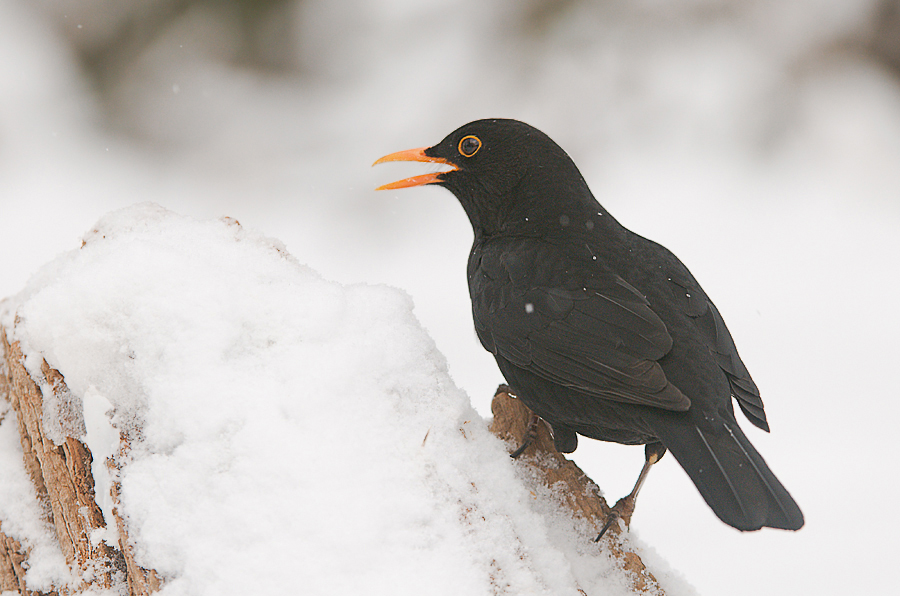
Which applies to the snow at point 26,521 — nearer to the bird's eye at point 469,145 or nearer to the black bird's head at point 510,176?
the black bird's head at point 510,176

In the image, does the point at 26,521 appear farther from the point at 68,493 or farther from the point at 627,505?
the point at 627,505

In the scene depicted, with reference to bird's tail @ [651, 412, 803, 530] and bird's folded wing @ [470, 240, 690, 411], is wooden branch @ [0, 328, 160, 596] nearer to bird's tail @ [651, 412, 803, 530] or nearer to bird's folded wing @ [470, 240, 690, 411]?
bird's folded wing @ [470, 240, 690, 411]

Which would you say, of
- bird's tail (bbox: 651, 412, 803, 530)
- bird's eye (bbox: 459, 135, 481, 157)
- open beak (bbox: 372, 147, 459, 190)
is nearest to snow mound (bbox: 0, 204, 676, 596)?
bird's tail (bbox: 651, 412, 803, 530)

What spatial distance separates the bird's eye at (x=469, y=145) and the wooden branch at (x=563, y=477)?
3.05 ft

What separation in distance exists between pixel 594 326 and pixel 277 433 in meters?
1.00

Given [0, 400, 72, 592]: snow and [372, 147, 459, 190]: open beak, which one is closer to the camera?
[0, 400, 72, 592]: snow

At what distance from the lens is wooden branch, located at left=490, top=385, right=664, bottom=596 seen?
2404mm

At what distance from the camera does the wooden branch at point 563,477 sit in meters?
2.40

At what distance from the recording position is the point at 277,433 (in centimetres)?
189

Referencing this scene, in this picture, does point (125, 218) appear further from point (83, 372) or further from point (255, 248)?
point (83, 372)

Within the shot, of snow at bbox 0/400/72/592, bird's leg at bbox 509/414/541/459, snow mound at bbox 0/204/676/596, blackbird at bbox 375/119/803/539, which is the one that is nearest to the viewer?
snow mound at bbox 0/204/676/596

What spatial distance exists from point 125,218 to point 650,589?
2.13 meters

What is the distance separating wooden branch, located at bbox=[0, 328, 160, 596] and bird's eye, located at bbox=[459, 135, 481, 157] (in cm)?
159

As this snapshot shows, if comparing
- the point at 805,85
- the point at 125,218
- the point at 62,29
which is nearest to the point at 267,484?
the point at 125,218
